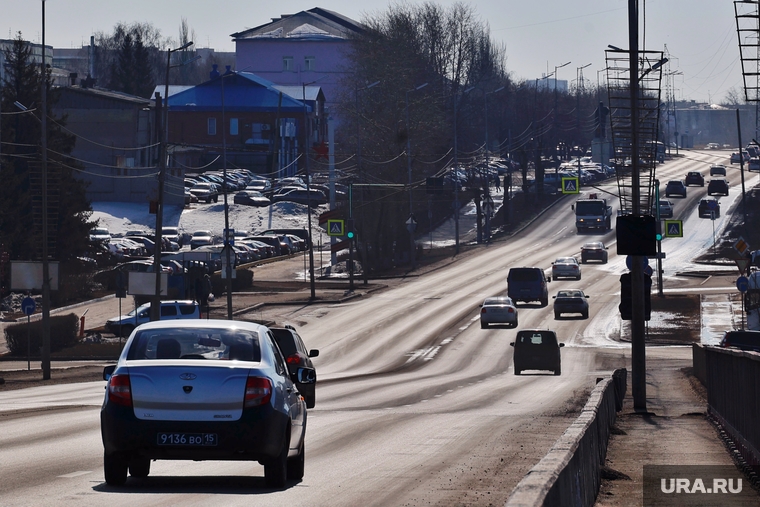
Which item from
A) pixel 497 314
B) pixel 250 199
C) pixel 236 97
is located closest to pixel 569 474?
pixel 497 314

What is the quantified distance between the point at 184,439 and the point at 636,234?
588 inches

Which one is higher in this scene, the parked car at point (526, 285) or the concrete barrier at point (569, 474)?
the concrete barrier at point (569, 474)

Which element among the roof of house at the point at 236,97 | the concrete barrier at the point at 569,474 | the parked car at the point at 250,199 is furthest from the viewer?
the roof of house at the point at 236,97

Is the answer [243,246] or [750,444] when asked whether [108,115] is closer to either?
[243,246]

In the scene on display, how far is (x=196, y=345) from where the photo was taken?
35.9 ft

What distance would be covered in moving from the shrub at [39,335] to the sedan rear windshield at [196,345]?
119 ft

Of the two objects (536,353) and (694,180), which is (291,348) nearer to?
(536,353)

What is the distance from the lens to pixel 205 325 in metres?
11.0

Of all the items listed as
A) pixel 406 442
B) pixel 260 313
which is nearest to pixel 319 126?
pixel 260 313

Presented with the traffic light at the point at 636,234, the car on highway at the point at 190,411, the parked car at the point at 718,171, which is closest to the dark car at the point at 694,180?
the parked car at the point at 718,171

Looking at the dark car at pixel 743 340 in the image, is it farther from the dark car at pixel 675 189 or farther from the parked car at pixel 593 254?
the dark car at pixel 675 189

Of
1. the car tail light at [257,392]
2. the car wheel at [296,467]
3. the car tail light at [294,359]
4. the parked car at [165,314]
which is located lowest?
the parked car at [165,314]

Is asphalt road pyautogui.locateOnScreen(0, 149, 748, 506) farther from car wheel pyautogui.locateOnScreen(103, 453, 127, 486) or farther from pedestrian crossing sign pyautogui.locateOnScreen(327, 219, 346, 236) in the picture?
pedestrian crossing sign pyautogui.locateOnScreen(327, 219, 346, 236)

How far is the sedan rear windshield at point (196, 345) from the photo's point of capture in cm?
1077
